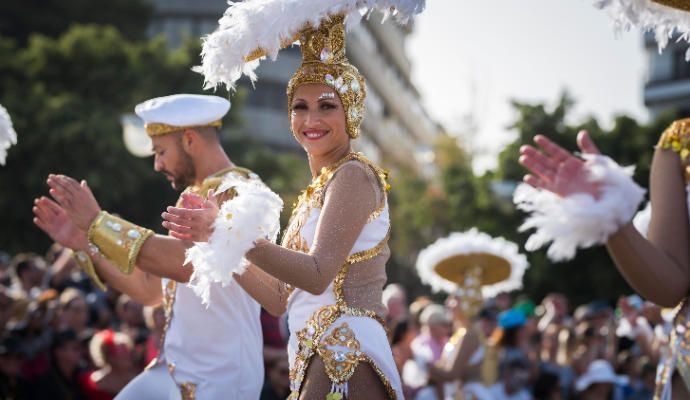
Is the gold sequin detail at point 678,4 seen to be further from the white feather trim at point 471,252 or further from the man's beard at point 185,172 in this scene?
the white feather trim at point 471,252

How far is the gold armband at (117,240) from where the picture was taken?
15.0 feet

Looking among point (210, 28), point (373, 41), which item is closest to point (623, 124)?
point (210, 28)

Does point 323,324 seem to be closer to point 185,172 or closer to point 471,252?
point 185,172

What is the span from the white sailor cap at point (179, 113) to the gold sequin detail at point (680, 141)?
7.67 feet

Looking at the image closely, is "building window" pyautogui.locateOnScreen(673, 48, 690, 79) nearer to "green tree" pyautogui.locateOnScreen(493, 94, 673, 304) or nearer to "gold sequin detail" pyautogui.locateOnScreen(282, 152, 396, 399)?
"green tree" pyautogui.locateOnScreen(493, 94, 673, 304)

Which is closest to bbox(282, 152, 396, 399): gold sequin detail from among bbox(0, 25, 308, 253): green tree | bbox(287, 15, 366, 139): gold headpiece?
bbox(287, 15, 366, 139): gold headpiece

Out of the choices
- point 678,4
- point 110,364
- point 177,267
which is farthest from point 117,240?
point 110,364

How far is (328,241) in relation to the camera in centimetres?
381

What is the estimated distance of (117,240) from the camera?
15.1ft

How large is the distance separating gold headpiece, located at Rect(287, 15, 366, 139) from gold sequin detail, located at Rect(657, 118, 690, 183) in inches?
47.7

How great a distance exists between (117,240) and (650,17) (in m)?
2.40

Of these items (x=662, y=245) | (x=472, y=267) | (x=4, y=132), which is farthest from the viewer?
(x=472, y=267)

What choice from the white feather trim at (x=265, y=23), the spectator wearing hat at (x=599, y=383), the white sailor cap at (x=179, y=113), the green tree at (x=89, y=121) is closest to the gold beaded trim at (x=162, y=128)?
the white sailor cap at (x=179, y=113)

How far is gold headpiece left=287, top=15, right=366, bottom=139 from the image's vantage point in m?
4.18
